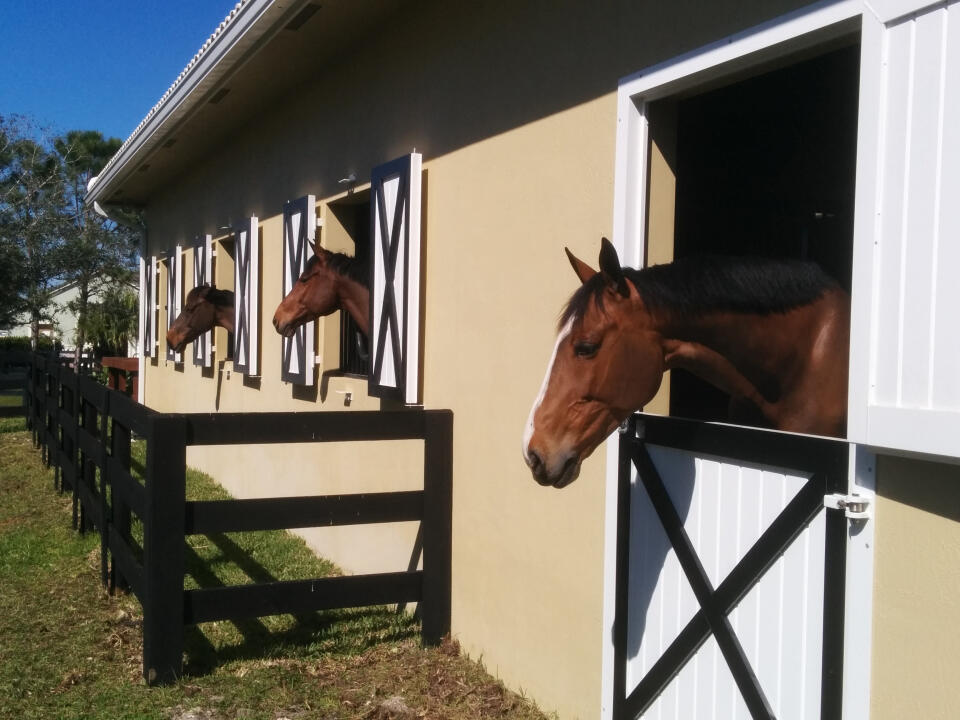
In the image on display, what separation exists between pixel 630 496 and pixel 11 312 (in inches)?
849

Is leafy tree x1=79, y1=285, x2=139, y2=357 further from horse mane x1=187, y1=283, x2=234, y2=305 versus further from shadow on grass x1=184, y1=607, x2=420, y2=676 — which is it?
shadow on grass x1=184, y1=607, x2=420, y2=676

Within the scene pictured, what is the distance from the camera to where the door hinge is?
2123 mm

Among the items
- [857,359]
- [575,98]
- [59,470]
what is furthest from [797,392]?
[59,470]

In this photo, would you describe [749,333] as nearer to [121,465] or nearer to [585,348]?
[585,348]

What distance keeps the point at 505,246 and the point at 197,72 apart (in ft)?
11.6

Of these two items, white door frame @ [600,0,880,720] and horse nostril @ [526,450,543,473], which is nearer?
white door frame @ [600,0,880,720]

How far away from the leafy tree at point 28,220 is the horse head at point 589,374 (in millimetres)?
19994

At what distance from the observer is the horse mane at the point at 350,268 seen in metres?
5.45

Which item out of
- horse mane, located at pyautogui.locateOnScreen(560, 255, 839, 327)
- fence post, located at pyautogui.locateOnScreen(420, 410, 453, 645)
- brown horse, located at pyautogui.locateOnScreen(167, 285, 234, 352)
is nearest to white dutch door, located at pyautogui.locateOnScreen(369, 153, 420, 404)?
fence post, located at pyautogui.locateOnScreen(420, 410, 453, 645)

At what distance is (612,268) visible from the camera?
8.05ft

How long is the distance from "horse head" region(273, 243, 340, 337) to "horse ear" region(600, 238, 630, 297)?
3.24m

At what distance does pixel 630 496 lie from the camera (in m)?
3.03

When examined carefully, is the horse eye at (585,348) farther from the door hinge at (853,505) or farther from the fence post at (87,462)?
the fence post at (87,462)

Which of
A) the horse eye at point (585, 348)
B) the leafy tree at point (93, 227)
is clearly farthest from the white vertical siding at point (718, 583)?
the leafy tree at point (93, 227)
